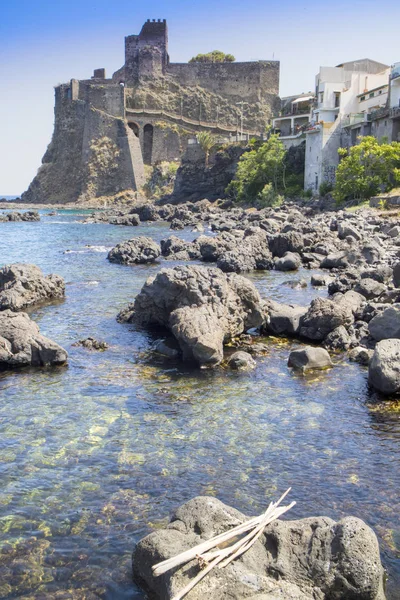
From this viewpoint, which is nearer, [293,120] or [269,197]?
[269,197]

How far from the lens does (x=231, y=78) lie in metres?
135

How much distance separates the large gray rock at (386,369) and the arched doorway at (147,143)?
117472 millimetres

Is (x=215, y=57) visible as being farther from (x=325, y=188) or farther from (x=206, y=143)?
(x=325, y=188)

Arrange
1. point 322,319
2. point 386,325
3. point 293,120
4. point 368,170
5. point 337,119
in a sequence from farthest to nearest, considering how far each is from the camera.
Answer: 1. point 293,120
2. point 337,119
3. point 368,170
4. point 322,319
5. point 386,325

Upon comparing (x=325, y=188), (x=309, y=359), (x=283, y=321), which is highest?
(x=325, y=188)

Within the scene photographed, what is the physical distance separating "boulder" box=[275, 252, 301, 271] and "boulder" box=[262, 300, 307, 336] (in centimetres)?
1369

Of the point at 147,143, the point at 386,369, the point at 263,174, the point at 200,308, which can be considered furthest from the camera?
the point at 147,143

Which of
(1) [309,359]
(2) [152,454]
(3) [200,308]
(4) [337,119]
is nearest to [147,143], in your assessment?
(4) [337,119]

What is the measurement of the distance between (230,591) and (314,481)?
4071 mm

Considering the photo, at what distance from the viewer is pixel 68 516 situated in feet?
30.1

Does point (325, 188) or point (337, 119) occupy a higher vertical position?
point (337, 119)

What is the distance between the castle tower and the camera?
130 meters

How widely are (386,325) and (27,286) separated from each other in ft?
46.9

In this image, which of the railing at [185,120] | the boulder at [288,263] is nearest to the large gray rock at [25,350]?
the boulder at [288,263]
